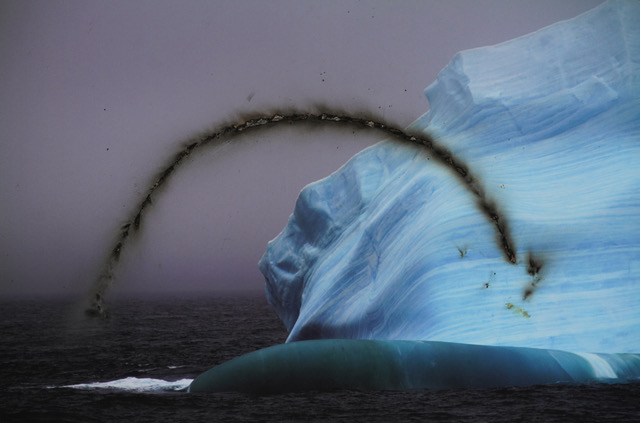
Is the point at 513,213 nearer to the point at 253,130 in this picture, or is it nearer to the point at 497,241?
the point at 497,241

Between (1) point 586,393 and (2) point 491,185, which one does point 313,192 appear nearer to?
(2) point 491,185

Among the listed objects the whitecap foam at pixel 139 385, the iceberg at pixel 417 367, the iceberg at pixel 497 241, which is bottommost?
the whitecap foam at pixel 139 385

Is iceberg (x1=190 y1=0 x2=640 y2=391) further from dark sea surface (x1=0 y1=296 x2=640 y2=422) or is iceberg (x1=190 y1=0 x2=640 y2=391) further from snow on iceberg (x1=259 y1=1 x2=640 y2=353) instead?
dark sea surface (x1=0 y1=296 x2=640 y2=422)

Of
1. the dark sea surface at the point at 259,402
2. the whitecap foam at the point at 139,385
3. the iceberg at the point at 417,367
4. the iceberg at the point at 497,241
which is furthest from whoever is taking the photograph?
the whitecap foam at the point at 139,385

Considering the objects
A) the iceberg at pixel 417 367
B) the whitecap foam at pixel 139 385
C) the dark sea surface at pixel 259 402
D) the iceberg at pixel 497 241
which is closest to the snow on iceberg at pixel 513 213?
the iceberg at pixel 497 241

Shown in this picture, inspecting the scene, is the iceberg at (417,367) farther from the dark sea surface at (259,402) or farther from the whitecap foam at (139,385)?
the whitecap foam at (139,385)

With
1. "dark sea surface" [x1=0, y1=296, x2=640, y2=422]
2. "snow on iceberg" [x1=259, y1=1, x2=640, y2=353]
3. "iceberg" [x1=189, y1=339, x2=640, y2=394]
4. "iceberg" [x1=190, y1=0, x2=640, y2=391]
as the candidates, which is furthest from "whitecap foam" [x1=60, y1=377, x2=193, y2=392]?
"snow on iceberg" [x1=259, y1=1, x2=640, y2=353]

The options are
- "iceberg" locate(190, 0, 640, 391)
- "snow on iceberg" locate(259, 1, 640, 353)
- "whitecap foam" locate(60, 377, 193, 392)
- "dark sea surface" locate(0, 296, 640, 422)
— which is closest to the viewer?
"dark sea surface" locate(0, 296, 640, 422)

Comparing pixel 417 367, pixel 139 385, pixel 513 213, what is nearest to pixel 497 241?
pixel 513 213

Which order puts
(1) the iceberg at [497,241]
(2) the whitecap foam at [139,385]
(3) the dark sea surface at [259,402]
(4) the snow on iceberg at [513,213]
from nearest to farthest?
(3) the dark sea surface at [259,402], (1) the iceberg at [497,241], (4) the snow on iceberg at [513,213], (2) the whitecap foam at [139,385]
